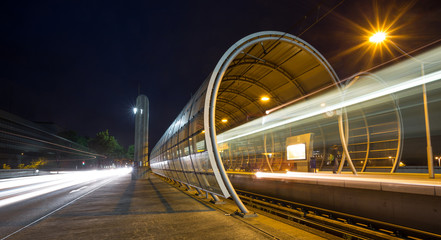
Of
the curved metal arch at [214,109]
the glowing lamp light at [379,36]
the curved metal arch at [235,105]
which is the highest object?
the glowing lamp light at [379,36]

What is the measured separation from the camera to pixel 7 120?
40.1 meters

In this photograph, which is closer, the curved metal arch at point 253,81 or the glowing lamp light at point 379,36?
the glowing lamp light at point 379,36

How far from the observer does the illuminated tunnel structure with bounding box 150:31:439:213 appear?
8.62 metres

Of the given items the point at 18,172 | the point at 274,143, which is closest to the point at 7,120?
the point at 18,172

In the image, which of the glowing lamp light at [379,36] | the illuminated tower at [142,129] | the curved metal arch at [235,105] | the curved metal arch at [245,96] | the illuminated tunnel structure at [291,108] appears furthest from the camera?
the illuminated tower at [142,129]

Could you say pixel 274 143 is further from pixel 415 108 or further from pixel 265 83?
pixel 415 108

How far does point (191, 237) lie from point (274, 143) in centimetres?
1651

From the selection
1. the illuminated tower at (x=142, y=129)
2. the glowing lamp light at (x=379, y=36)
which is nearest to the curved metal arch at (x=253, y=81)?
the glowing lamp light at (x=379, y=36)

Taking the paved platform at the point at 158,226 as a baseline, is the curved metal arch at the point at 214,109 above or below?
above

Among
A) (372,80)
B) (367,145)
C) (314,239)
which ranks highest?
(372,80)

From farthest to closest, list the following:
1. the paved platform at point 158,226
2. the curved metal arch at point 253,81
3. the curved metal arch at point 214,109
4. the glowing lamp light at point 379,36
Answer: the curved metal arch at point 253,81 → the glowing lamp light at point 379,36 → the curved metal arch at point 214,109 → the paved platform at point 158,226

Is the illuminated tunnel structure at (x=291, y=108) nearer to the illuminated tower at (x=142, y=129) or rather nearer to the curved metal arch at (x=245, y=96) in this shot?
the curved metal arch at (x=245, y=96)

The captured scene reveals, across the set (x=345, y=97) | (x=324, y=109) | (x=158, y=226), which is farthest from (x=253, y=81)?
(x=158, y=226)

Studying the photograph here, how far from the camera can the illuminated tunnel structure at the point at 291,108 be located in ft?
28.3
